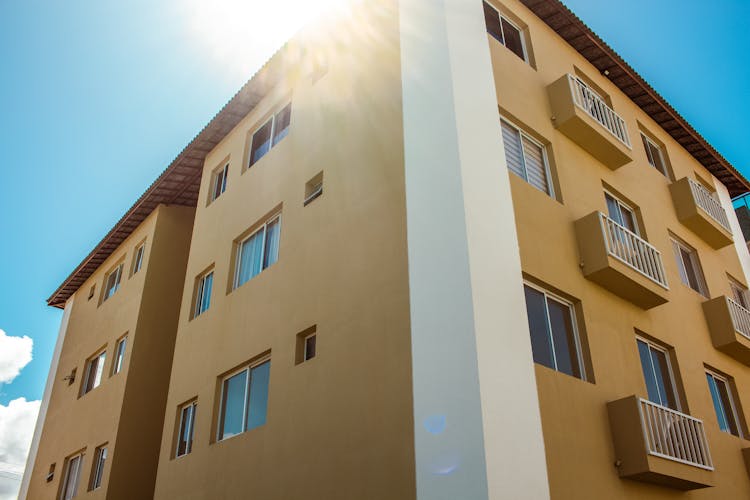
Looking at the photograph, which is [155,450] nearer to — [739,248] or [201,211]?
[201,211]

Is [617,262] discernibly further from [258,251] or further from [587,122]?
[258,251]

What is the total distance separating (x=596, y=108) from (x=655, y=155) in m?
4.91

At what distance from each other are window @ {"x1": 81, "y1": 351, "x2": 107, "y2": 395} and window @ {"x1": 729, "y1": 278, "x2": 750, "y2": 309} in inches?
775

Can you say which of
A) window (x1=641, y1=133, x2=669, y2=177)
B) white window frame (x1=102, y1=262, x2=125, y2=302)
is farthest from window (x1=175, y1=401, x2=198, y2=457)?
window (x1=641, y1=133, x2=669, y2=177)

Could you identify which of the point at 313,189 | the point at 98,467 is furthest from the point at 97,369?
the point at 313,189

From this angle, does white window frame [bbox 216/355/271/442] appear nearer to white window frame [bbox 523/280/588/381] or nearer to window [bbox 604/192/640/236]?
white window frame [bbox 523/280/588/381]

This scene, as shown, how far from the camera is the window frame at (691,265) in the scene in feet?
52.6

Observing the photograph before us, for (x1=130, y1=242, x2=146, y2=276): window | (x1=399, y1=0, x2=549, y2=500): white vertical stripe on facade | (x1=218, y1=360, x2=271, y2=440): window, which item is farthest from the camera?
(x1=130, y1=242, x2=146, y2=276): window

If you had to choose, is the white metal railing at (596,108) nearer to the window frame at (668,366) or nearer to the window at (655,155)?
the window at (655,155)

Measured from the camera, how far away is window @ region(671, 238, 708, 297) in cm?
1617

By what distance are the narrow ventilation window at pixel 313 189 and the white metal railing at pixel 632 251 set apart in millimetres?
5595

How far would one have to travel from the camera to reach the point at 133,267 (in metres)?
22.8

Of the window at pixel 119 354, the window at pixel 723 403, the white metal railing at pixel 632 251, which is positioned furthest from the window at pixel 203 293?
the window at pixel 723 403

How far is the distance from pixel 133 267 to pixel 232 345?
1035 cm
